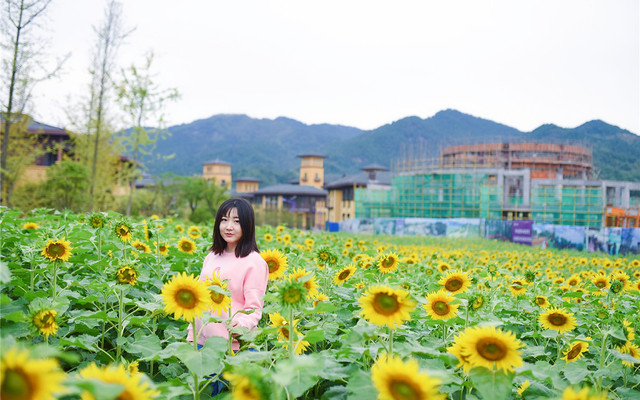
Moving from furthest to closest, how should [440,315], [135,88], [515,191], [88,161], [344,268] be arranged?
[515,191] < [88,161] < [135,88] < [344,268] < [440,315]

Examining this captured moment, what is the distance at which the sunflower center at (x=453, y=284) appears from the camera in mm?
2295

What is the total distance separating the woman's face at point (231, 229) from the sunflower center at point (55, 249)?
0.79 meters

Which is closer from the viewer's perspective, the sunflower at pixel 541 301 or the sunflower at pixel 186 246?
the sunflower at pixel 541 301

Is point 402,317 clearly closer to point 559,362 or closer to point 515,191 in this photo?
point 559,362

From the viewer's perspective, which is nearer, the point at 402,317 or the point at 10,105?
the point at 402,317

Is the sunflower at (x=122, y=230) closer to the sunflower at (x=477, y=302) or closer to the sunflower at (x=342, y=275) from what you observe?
the sunflower at (x=342, y=275)

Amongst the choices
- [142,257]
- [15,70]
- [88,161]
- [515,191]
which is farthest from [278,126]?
[142,257]

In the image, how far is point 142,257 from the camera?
2.90 meters

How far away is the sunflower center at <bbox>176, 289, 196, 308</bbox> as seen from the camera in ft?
5.12

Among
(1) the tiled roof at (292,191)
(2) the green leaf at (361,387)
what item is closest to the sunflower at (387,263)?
(2) the green leaf at (361,387)

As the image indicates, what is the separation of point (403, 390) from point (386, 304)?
1.20 feet

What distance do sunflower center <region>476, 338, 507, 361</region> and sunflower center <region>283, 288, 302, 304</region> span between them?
1.58ft

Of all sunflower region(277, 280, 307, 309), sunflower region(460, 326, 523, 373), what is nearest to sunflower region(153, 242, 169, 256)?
sunflower region(277, 280, 307, 309)

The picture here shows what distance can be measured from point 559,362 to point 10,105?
1200 cm
